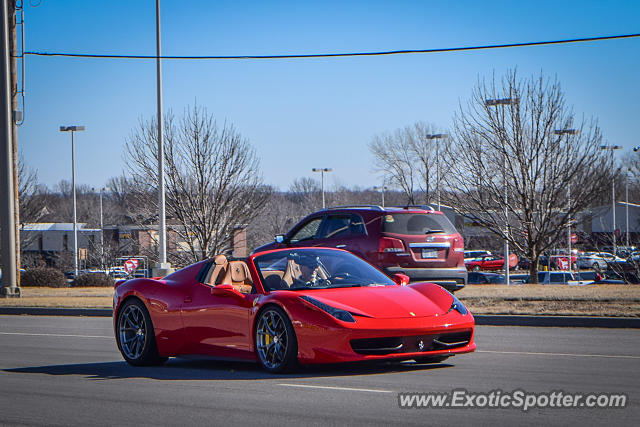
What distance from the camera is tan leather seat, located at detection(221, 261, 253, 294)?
10070mm

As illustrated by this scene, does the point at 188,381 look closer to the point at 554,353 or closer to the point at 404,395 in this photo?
the point at 404,395

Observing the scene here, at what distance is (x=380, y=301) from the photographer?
348 inches

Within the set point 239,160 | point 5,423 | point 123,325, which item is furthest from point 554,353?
point 239,160

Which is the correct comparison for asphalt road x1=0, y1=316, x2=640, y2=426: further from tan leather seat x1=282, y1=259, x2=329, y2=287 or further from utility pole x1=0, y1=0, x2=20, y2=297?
utility pole x1=0, y1=0, x2=20, y2=297

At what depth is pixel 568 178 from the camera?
34.0 meters

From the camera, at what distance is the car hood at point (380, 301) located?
8.60m

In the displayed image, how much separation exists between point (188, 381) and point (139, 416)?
1.92 meters

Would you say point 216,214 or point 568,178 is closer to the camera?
point 568,178

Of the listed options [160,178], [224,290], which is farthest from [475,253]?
[224,290]

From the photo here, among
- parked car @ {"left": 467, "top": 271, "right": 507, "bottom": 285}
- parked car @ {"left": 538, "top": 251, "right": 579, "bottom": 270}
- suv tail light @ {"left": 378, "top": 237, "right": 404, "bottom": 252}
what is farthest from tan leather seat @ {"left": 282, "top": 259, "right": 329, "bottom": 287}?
parked car @ {"left": 467, "top": 271, "right": 507, "bottom": 285}

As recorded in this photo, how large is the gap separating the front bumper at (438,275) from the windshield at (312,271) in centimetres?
637

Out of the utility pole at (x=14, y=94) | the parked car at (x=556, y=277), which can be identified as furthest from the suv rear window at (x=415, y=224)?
the parked car at (x=556, y=277)

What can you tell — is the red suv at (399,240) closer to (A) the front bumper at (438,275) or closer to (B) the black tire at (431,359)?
(A) the front bumper at (438,275)

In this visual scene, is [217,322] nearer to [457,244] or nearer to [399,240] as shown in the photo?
[399,240]
